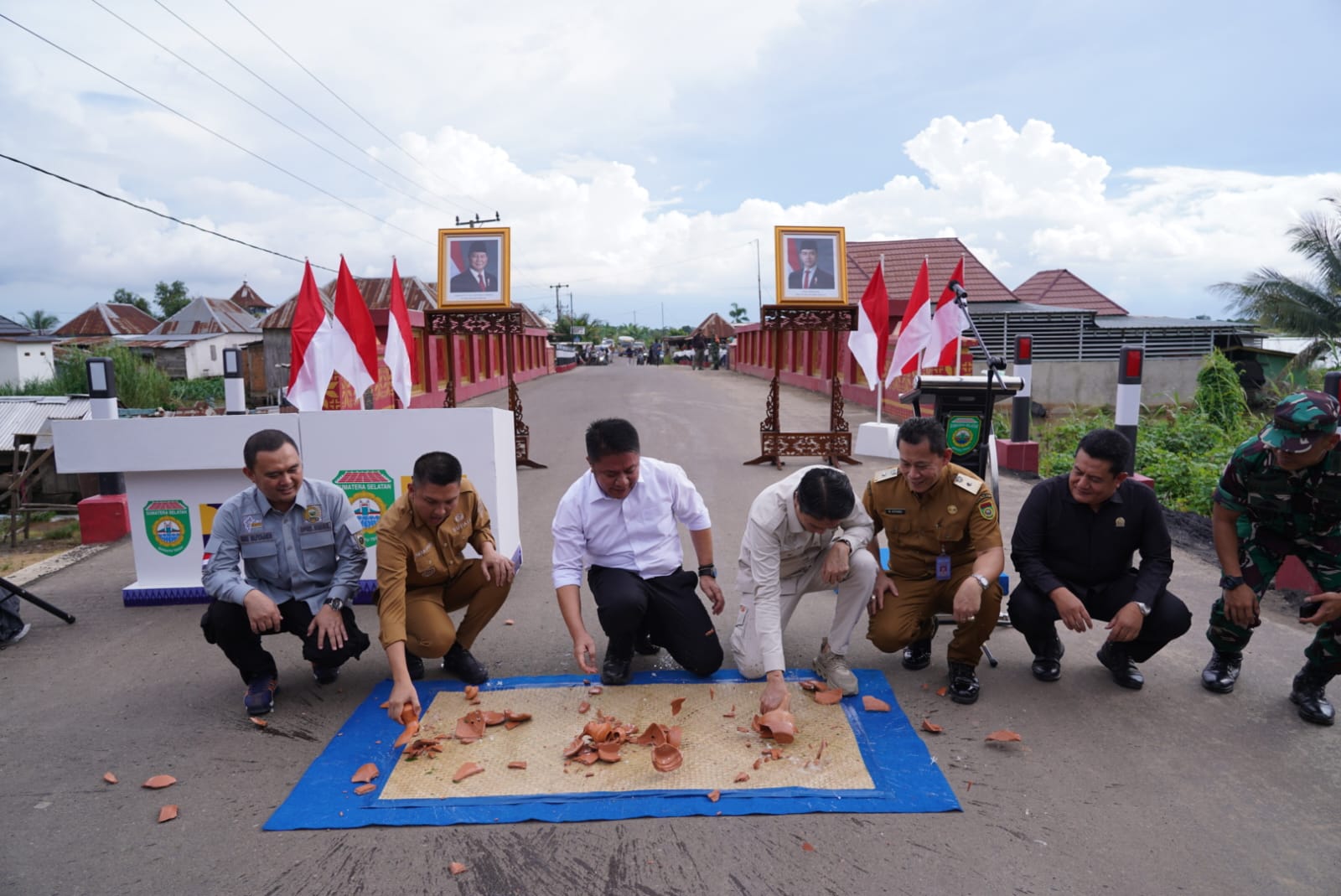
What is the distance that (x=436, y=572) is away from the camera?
3.87 m

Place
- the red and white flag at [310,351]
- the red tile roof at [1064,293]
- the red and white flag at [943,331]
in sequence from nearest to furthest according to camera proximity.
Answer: the red and white flag at [310,351] < the red and white flag at [943,331] < the red tile roof at [1064,293]

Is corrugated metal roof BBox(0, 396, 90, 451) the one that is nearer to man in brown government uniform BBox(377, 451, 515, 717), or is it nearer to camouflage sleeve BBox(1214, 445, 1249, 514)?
man in brown government uniform BBox(377, 451, 515, 717)

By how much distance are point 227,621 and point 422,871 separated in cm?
171

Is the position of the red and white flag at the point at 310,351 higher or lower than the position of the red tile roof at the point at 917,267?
lower

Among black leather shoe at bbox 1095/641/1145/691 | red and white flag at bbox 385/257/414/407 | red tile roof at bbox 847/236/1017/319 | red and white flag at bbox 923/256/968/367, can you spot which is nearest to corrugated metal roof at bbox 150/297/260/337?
red tile roof at bbox 847/236/1017/319

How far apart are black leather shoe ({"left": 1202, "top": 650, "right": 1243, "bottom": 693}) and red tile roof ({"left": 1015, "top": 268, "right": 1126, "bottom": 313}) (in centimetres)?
2189

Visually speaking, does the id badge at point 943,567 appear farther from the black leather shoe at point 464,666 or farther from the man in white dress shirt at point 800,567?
the black leather shoe at point 464,666

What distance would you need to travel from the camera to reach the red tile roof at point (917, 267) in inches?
816

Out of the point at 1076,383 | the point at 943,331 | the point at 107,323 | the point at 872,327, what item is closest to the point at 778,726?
the point at 943,331

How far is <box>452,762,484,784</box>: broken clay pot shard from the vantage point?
9.96 ft

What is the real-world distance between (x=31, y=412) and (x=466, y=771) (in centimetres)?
1324

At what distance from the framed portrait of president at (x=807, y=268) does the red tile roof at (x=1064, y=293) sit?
638 inches

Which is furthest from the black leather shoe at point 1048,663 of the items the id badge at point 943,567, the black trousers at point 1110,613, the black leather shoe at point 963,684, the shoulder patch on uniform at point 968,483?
the shoulder patch on uniform at point 968,483

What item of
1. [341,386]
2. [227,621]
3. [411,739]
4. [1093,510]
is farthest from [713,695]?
[341,386]
